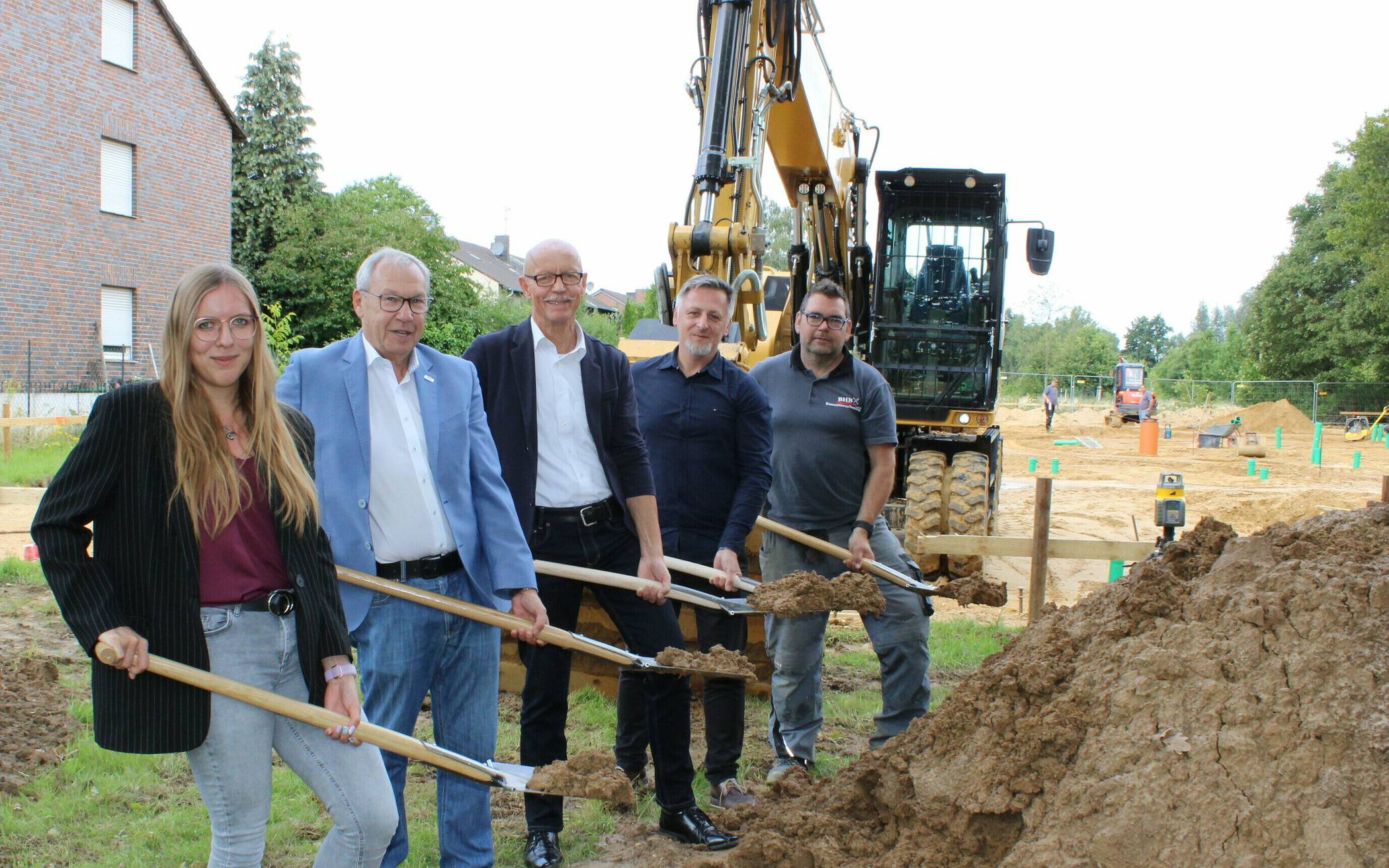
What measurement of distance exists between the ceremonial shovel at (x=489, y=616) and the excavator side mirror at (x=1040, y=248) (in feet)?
17.8

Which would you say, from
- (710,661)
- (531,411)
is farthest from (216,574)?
(710,661)

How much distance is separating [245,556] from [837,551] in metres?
2.73

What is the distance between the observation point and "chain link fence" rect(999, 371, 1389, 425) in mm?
36344

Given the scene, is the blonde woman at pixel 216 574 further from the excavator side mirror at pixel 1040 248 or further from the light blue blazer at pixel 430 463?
the excavator side mirror at pixel 1040 248

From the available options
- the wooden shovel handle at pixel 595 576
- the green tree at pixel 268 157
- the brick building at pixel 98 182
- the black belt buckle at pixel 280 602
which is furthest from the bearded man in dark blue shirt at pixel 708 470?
the green tree at pixel 268 157

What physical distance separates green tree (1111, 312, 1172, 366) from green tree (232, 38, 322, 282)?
7489 cm

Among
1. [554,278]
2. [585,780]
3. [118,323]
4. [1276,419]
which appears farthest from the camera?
[1276,419]

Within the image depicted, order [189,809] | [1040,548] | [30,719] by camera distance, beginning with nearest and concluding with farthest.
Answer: [189,809] < [30,719] < [1040,548]

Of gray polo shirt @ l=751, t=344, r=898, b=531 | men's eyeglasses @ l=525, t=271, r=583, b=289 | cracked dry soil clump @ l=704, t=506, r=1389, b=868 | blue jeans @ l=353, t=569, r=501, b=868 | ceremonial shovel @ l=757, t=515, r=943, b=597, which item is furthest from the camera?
gray polo shirt @ l=751, t=344, r=898, b=531

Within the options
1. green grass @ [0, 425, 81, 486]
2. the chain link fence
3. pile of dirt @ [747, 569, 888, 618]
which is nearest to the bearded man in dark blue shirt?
pile of dirt @ [747, 569, 888, 618]

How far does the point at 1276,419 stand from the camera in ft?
112

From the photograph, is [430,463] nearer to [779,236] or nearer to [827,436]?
[827,436]

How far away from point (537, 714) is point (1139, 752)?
6.33 feet

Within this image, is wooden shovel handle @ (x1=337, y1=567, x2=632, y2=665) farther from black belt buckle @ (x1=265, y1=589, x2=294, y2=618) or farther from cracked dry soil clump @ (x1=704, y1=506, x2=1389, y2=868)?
cracked dry soil clump @ (x1=704, y1=506, x2=1389, y2=868)
